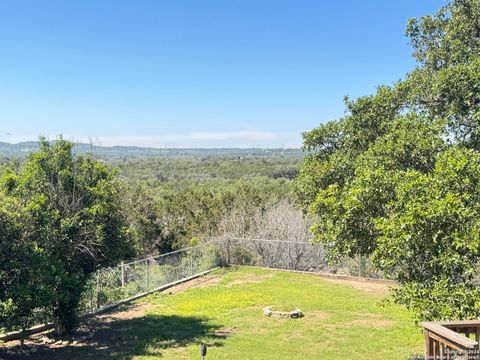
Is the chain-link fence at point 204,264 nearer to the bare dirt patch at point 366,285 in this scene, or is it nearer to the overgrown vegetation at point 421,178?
the bare dirt patch at point 366,285

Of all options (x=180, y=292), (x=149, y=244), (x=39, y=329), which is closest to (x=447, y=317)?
(x=39, y=329)

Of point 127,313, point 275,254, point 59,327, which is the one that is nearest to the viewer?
point 59,327

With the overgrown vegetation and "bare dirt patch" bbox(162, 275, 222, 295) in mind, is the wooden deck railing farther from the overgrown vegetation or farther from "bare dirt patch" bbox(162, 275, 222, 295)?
"bare dirt patch" bbox(162, 275, 222, 295)

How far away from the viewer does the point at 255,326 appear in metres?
12.2

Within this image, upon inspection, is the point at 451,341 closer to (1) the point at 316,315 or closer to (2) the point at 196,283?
(1) the point at 316,315

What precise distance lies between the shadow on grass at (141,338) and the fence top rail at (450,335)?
6.91 metres

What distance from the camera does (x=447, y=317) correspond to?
18.4 ft

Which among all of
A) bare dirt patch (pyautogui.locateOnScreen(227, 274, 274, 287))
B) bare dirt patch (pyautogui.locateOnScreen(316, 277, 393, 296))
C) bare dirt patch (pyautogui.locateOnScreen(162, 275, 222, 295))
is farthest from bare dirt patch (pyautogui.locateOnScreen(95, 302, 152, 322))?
bare dirt patch (pyautogui.locateOnScreen(316, 277, 393, 296))

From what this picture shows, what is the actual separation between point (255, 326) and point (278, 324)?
0.65 metres

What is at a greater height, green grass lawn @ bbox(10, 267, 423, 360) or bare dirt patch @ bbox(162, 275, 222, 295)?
green grass lawn @ bbox(10, 267, 423, 360)

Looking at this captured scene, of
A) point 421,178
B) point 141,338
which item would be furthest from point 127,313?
point 421,178

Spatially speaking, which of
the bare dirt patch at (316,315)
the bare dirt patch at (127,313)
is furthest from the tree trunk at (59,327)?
the bare dirt patch at (316,315)

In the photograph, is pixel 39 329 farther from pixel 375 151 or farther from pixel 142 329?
pixel 375 151

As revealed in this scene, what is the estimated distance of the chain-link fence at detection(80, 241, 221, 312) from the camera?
14195 mm
